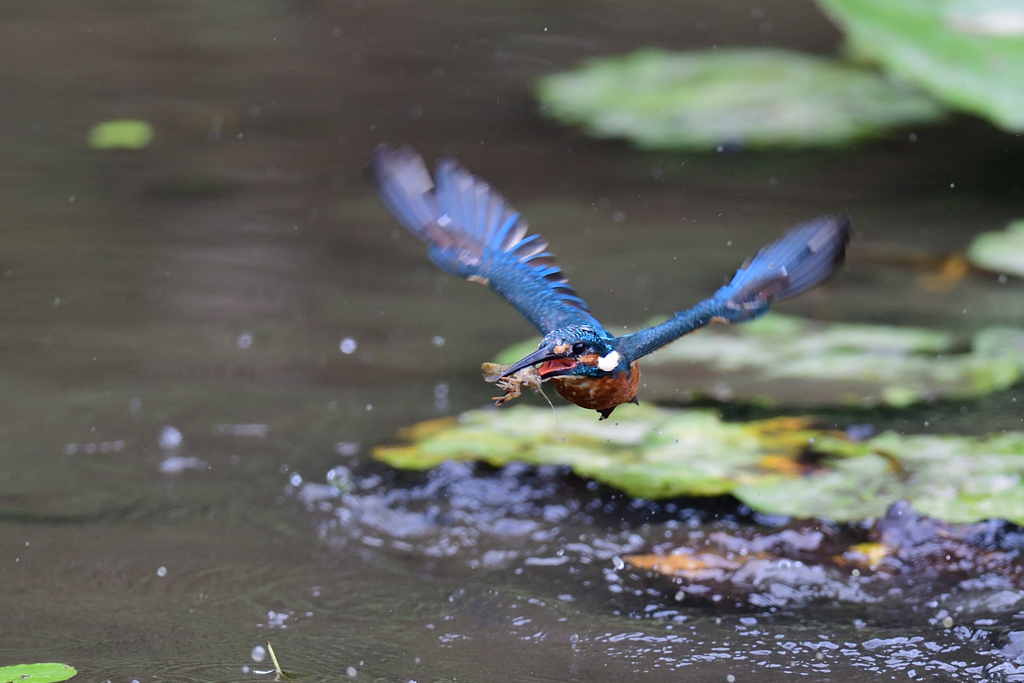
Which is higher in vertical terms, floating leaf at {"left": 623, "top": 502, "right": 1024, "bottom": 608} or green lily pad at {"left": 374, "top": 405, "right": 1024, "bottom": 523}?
green lily pad at {"left": 374, "top": 405, "right": 1024, "bottom": 523}

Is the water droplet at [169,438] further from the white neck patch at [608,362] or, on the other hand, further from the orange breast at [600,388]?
the white neck patch at [608,362]

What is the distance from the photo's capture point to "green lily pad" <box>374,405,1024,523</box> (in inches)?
106

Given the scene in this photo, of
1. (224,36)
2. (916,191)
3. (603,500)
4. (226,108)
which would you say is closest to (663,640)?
(603,500)

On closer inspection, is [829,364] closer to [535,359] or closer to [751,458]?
[751,458]

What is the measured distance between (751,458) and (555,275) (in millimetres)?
806

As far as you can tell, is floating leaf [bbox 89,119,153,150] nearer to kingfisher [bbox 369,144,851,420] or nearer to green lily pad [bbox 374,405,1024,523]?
green lily pad [bbox 374,405,1024,523]

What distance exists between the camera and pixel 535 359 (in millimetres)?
→ 1953

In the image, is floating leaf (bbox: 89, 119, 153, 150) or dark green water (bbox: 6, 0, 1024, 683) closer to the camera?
dark green water (bbox: 6, 0, 1024, 683)

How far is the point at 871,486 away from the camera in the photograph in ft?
9.07

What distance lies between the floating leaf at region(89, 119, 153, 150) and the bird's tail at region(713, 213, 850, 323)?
392cm

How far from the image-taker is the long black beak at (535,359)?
195cm

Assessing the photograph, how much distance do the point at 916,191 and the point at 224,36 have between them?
3.48 meters

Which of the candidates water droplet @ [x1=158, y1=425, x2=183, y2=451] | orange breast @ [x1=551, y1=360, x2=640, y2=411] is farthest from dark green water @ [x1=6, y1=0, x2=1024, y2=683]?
orange breast @ [x1=551, y1=360, x2=640, y2=411]

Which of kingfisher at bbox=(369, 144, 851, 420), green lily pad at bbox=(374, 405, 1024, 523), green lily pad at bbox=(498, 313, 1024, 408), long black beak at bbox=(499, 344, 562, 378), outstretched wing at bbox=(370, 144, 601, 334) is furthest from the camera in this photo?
green lily pad at bbox=(498, 313, 1024, 408)
